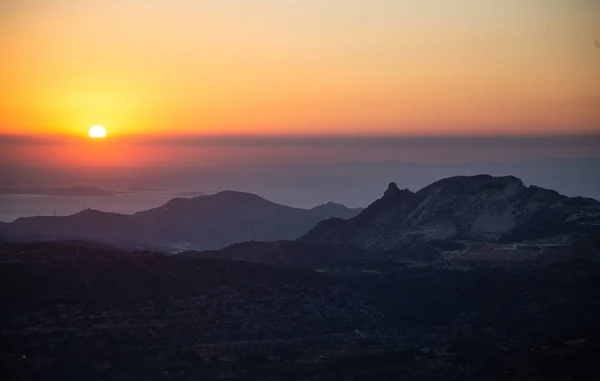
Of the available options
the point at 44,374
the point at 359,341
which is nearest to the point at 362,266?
the point at 359,341

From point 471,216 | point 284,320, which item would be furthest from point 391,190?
point 284,320

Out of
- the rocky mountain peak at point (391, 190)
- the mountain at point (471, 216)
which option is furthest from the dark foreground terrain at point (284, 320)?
the rocky mountain peak at point (391, 190)

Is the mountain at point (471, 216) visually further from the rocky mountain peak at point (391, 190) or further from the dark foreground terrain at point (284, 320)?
the dark foreground terrain at point (284, 320)

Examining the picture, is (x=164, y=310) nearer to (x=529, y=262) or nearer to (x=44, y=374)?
(x=44, y=374)

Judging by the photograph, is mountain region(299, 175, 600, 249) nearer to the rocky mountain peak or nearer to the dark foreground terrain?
the rocky mountain peak

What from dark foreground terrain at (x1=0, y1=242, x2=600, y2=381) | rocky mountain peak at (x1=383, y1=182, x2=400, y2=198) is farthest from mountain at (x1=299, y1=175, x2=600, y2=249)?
dark foreground terrain at (x1=0, y1=242, x2=600, y2=381)
